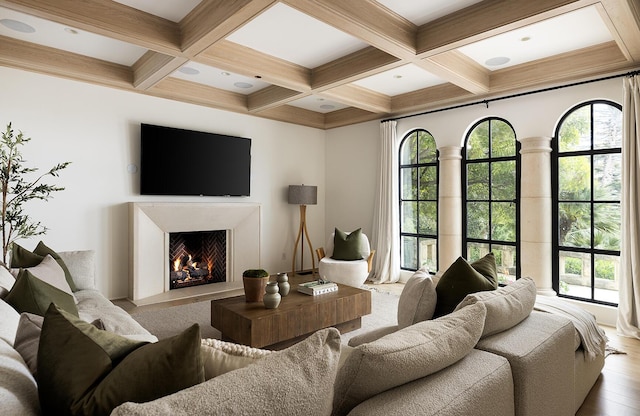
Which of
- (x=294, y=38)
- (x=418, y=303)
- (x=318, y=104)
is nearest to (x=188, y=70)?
(x=294, y=38)

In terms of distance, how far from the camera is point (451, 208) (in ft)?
17.2

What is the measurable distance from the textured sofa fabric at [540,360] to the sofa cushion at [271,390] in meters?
0.94

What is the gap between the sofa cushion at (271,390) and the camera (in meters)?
0.77

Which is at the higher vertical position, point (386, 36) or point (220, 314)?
point (386, 36)

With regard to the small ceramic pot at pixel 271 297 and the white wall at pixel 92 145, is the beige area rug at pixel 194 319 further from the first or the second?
the white wall at pixel 92 145

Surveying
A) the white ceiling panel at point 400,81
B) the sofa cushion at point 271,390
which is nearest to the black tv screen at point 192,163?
the white ceiling panel at point 400,81

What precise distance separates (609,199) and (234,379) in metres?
4.65

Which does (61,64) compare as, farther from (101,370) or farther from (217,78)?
(101,370)

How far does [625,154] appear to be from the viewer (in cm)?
379

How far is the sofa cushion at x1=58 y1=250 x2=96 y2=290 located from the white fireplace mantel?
1.31 m

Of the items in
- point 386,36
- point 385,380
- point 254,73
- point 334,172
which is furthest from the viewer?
point 334,172

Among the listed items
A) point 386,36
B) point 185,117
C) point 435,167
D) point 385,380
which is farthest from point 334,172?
→ point 385,380

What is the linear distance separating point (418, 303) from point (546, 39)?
10.5 ft

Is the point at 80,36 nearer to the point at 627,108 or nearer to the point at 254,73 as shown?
the point at 254,73
